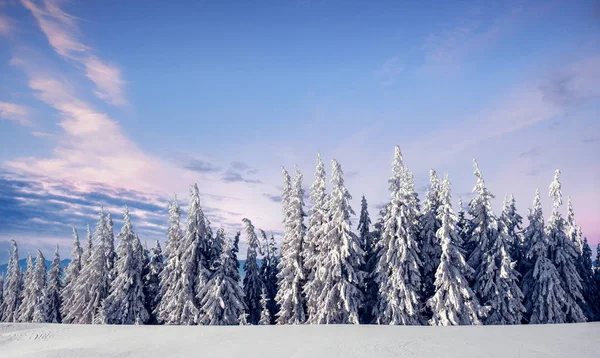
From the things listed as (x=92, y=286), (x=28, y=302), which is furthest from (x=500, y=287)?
(x=28, y=302)

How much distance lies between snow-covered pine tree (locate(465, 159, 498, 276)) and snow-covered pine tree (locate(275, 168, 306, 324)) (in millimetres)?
14759

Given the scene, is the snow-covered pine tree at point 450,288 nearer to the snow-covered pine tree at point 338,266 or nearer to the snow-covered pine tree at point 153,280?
the snow-covered pine tree at point 338,266

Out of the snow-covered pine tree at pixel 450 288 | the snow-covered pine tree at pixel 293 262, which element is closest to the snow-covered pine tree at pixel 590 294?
the snow-covered pine tree at pixel 450 288

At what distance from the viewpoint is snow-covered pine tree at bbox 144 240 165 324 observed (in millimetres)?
41875

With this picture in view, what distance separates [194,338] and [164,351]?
1565 millimetres

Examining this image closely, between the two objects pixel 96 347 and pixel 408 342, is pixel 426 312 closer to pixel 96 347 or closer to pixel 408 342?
pixel 408 342

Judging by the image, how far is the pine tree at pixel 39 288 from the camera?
50.0m

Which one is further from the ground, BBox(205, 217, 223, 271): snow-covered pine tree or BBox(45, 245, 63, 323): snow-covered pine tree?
BBox(205, 217, 223, 271): snow-covered pine tree

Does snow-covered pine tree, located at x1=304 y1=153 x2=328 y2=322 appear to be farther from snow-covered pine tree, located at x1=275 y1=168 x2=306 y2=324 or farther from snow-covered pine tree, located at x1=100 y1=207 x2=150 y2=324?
snow-covered pine tree, located at x1=100 y1=207 x2=150 y2=324

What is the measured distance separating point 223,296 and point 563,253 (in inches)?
1210

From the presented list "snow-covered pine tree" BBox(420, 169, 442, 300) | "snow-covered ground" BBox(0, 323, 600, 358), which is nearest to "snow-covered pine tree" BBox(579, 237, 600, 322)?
"snow-covered pine tree" BBox(420, 169, 442, 300)

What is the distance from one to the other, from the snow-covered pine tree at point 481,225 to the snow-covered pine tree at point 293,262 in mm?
14759

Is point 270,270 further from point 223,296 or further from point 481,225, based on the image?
point 481,225

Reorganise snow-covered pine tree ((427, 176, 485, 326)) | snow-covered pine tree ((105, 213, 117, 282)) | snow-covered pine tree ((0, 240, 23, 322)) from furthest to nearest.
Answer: snow-covered pine tree ((0, 240, 23, 322)), snow-covered pine tree ((105, 213, 117, 282)), snow-covered pine tree ((427, 176, 485, 326))
